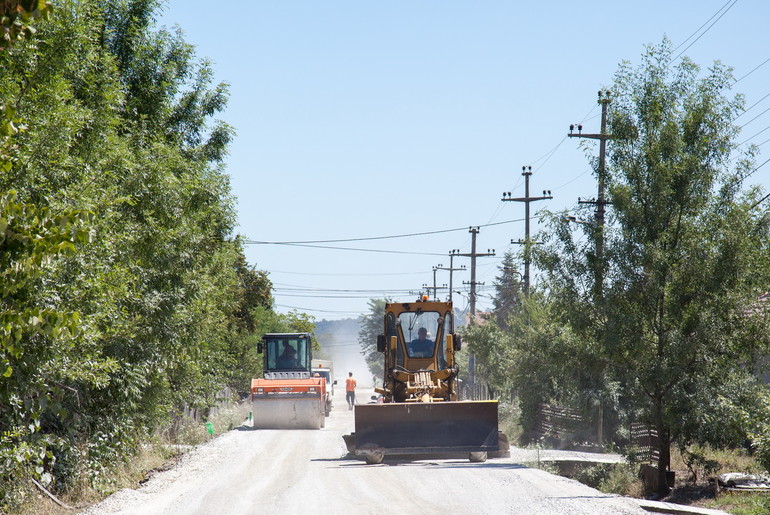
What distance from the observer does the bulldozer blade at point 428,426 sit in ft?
61.0

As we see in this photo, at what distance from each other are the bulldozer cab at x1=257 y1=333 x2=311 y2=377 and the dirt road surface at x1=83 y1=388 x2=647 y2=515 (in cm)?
1368

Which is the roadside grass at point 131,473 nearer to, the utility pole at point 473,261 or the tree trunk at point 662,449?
the tree trunk at point 662,449

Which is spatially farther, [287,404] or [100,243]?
[287,404]

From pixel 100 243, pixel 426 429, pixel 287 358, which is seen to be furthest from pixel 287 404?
pixel 100 243

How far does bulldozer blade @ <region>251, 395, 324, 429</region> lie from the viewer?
30.2 meters

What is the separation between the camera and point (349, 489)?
14.1 meters

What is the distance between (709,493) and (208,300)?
10.9 meters

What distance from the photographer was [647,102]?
1770cm

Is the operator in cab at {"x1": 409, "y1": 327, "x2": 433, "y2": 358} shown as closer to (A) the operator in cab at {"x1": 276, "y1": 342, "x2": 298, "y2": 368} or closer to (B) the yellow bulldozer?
(B) the yellow bulldozer

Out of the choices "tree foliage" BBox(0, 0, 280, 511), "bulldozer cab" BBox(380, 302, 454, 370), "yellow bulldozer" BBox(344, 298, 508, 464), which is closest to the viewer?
"tree foliage" BBox(0, 0, 280, 511)

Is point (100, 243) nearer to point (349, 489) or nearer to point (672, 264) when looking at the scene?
point (349, 489)

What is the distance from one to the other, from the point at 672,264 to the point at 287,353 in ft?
66.8

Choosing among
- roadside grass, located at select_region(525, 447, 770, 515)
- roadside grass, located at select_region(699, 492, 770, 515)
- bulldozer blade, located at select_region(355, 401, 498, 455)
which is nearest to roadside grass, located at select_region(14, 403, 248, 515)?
bulldozer blade, located at select_region(355, 401, 498, 455)

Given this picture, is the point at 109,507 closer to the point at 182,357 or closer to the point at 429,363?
the point at 182,357
